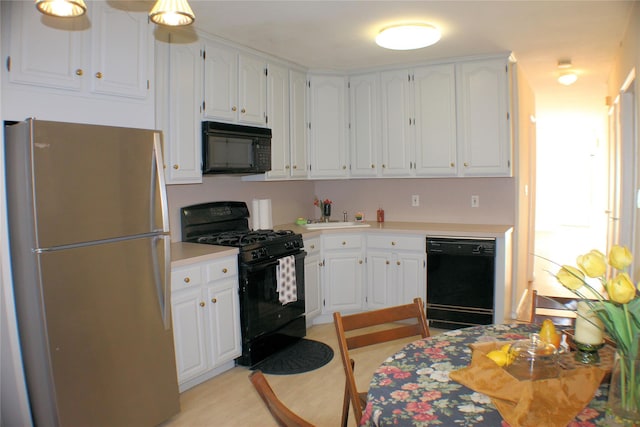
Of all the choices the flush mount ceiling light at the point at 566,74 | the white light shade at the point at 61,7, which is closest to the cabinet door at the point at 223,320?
the white light shade at the point at 61,7

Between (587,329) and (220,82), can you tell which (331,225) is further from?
(587,329)

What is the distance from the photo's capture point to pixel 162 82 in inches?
120

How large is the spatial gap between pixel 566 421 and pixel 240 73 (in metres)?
3.26

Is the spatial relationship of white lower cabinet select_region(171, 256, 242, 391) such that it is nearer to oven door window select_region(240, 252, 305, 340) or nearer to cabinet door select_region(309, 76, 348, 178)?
oven door window select_region(240, 252, 305, 340)

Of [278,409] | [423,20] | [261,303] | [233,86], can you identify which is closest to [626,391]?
[278,409]

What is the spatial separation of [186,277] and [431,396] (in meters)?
1.94

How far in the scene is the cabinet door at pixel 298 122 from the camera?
4.28 meters

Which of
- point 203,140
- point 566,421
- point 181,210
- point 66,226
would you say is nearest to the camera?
point 566,421

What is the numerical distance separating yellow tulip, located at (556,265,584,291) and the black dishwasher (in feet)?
8.63

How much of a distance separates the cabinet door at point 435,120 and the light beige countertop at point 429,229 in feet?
1.67

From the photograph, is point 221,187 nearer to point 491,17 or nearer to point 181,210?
point 181,210

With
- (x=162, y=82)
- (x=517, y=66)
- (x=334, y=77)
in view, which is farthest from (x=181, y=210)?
(x=517, y=66)

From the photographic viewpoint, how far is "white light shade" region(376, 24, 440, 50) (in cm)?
319

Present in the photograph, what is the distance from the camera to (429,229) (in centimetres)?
407
